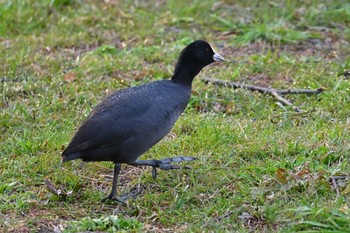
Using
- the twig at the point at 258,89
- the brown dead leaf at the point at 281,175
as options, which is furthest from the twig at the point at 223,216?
the twig at the point at 258,89

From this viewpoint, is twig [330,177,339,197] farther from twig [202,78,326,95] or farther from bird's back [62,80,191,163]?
twig [202,78,326,95]

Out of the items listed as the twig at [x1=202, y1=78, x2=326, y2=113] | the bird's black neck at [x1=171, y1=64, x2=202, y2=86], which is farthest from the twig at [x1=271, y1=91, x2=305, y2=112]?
the bird's black neck at [x1=171, y1=64, x2=202, y2=86]

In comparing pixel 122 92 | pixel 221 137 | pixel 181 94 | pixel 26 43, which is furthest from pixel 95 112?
pixel 26 43

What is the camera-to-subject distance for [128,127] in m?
4.91

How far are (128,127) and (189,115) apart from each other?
161cm

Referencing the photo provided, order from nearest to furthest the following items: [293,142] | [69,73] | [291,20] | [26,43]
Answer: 1. [293,142]
2. [69,73]
3. [26,43]
4. [291,20]

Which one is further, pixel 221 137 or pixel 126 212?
pixel 221 137

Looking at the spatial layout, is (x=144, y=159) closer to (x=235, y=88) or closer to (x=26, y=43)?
(x=235, y=88)

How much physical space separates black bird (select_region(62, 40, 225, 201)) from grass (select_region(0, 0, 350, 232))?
0.29 meters

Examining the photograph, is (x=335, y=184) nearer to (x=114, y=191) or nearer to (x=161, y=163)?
(x=161, y=163)

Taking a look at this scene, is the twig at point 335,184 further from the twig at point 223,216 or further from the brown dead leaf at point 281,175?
the twig at point 223,216

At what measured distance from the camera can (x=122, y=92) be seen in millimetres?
5238

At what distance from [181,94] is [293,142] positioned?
3.05 feet

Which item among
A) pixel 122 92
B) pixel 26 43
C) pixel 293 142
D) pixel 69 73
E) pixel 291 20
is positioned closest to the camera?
pixel 122 92
